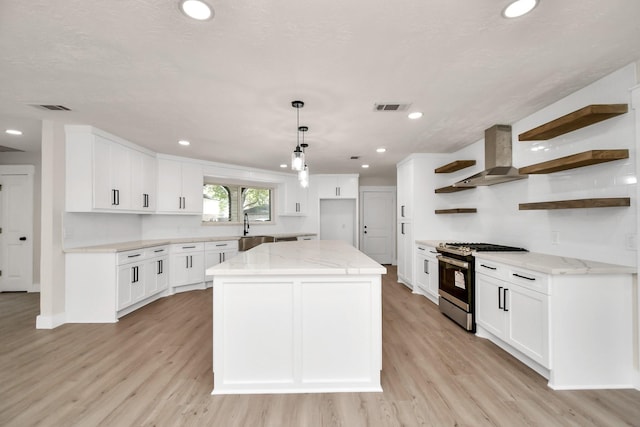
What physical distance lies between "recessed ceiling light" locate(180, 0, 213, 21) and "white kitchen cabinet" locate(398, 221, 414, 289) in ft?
14.3

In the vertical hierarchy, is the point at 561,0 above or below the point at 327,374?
above

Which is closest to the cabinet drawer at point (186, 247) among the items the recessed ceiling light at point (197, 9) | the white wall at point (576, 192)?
the recessed ceiling light at point (197, 9)

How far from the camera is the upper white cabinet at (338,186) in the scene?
6988 millimetres

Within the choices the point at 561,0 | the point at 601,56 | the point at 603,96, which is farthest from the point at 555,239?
the point at 561,0

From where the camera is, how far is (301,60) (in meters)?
2.02

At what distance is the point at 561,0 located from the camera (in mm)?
1489

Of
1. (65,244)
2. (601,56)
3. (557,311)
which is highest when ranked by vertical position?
(601,56)

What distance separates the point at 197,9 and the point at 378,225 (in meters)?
7.02

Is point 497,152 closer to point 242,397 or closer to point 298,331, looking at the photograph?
point 298,331

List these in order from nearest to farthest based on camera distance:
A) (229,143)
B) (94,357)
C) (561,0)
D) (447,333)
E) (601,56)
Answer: (561,0)
(601,56)
(94,357)
(447,333)
(229,143)

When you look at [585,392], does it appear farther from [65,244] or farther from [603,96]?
[65,244]

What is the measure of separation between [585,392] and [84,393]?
12.0 ft

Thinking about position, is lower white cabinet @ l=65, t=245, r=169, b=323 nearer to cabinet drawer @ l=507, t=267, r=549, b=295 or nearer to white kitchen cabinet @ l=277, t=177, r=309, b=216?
white kitchen cabinet @ l=277, t=177, r=309, b=216

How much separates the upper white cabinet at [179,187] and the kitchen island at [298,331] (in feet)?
11.5
